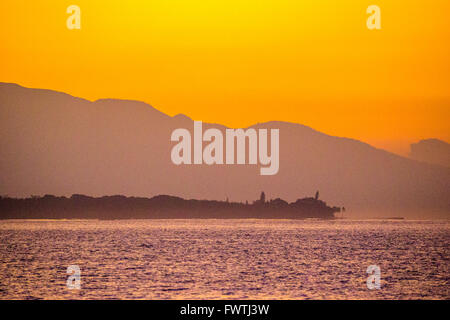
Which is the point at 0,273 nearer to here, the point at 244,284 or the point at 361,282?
the point at 244,284

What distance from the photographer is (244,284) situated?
55.7 metres

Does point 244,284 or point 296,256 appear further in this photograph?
point 296,256

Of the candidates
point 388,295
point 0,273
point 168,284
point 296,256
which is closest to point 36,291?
point 168,284

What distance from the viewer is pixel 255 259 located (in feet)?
281

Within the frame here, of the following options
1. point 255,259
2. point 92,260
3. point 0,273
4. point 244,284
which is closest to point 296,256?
point 255,259
